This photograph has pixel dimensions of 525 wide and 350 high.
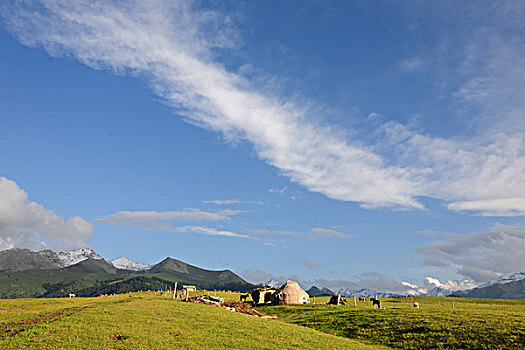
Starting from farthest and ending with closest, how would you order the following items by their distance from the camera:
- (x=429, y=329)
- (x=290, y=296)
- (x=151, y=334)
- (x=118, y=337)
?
(x=290, y=296), (x=429, y=329), (x=151, y=334), (x=118, y=337)

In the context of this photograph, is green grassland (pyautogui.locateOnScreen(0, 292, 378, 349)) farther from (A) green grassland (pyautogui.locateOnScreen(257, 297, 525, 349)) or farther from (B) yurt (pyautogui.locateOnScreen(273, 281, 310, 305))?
(B) yurt (pyautogui.locateOnScreen(273, 281, 310, 305))

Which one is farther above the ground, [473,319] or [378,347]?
[473,319]

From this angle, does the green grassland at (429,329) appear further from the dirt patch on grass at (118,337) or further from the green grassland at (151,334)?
the dirt patch on grass at (118,337)

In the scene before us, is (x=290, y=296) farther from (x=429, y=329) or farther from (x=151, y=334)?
(x=151, y=334)

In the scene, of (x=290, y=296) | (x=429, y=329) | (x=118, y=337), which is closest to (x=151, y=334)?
(x=118, y=337)

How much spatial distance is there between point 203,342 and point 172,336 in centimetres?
355

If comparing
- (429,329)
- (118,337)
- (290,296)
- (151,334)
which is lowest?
(118,337)

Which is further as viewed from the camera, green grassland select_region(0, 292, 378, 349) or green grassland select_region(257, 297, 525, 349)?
green grassland select_region(257, 297, 525, 349)

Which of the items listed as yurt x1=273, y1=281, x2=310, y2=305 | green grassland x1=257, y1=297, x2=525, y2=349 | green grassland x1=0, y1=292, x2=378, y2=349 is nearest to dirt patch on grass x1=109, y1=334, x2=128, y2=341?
green grassland x1=0, y1=292, x2=378, y2=349

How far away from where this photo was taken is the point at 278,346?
31.9 m

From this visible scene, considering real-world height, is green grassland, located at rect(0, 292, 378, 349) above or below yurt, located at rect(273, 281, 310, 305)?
below

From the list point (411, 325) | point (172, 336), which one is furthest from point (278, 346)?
point (411, 325)

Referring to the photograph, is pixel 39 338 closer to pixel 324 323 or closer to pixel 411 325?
pixel 324 323

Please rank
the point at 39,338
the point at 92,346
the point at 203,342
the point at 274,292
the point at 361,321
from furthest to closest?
1. the point at 274,292
2. the point at 361,321
3. the point at 203,342
4. the point at 39,338
5. the point at 92,346
